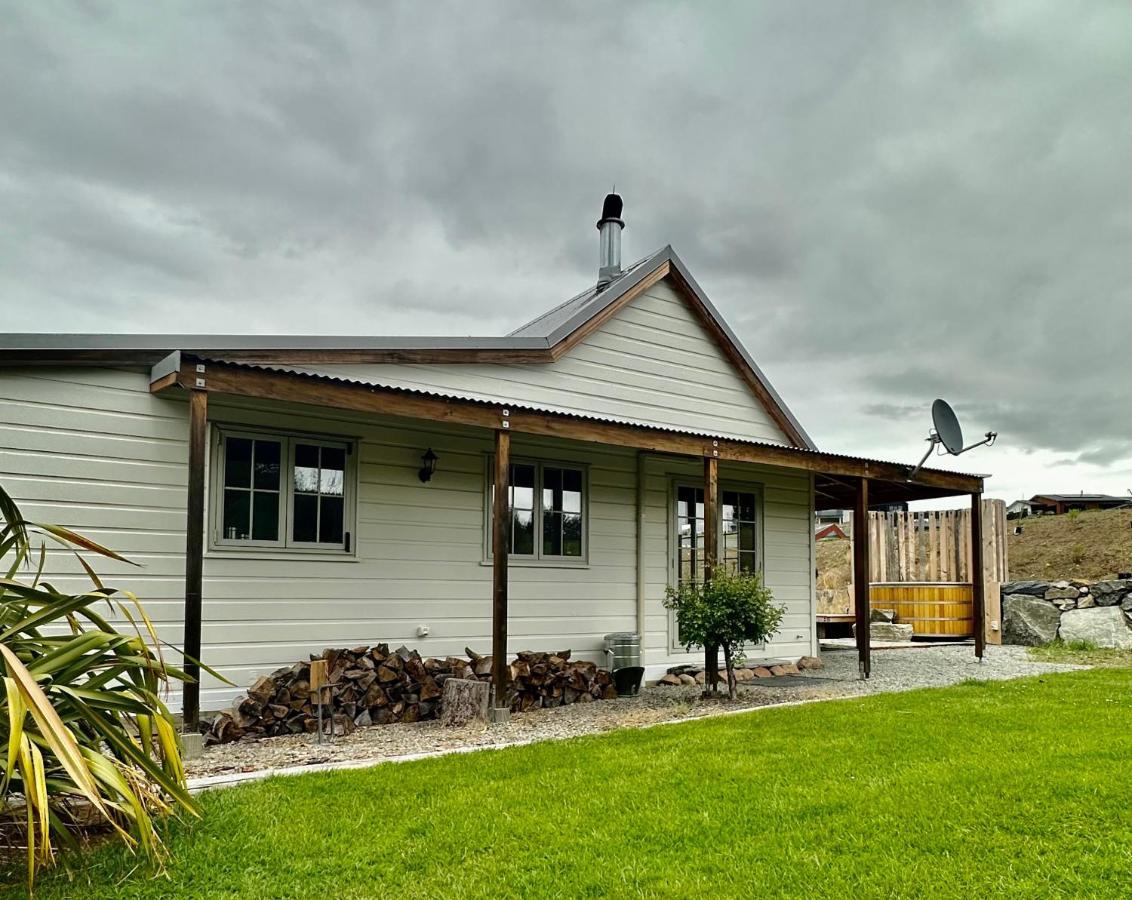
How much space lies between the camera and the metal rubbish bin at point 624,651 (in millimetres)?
8820

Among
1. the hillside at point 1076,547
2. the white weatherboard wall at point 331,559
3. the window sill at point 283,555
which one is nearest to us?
the white weatherboard wall at point 331,559

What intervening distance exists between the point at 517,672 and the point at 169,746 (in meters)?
4.56

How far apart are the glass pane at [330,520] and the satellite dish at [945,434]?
6.97 metres

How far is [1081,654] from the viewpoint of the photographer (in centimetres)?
1230

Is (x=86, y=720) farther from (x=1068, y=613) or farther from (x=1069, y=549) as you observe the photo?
(x=1069, y=549)

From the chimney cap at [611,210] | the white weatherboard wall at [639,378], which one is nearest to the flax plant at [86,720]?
the white weatherboard wall at [639,378]

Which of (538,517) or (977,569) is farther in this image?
(977,569)

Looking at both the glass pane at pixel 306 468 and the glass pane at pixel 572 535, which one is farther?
the glass pane at pixel 572 535

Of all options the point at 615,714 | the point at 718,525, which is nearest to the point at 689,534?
the point at 718,525

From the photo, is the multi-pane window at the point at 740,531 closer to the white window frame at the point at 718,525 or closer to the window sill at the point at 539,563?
the white window frame at the point at 718,525

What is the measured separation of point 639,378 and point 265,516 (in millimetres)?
4697

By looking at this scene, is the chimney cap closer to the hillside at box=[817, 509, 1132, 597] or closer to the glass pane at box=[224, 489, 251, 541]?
the glass pane at box=[224, 489, 251, 541]

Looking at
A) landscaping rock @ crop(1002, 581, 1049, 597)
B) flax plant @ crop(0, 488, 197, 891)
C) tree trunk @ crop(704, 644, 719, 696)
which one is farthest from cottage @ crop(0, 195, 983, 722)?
landscaping rock @ crop(1002, 581, 1049, 597)

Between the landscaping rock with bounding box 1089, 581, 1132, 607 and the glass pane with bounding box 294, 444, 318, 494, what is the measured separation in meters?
12.6
